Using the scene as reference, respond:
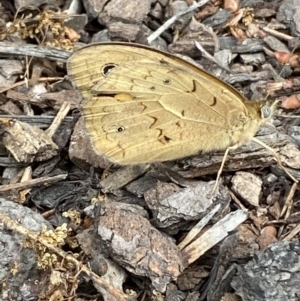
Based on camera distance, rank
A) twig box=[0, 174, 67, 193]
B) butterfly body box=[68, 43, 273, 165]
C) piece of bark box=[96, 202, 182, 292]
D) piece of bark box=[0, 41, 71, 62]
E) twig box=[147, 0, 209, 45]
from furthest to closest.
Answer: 1. twig box=[147, 0, 209, 45]
2. piece of bark box=[0, 41, 71, 62]
3. twig box=[0, 174, 67, 193]
4. butterfly body box=[68, 43, 273, 165]
5. piece of bark box=[96, 202, 182, 292]

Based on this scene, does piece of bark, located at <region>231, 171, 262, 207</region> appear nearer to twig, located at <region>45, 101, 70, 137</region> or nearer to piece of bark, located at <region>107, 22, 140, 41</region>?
twig, located at <region>45, 101, 70, 137</region>

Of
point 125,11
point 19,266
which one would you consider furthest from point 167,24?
point 19,266

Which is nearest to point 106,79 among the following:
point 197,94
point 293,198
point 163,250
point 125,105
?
point 125,105

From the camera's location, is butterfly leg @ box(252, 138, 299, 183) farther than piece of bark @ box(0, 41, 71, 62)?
No

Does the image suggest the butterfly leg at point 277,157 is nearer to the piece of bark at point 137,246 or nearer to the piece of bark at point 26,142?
→ the piece of bark at point 137,246

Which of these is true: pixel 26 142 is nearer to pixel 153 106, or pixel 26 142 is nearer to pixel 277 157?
pixel 153 106

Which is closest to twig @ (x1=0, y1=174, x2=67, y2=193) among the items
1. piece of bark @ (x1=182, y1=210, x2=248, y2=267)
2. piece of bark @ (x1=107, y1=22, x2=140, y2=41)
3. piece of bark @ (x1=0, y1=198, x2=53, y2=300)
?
piece of bark @ (x1=0, y1=198, x2=53, y2=300)
